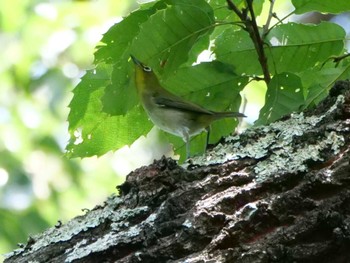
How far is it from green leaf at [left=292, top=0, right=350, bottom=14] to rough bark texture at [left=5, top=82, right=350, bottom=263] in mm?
681

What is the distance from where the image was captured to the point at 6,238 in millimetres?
5449

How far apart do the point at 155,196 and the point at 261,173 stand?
0.27 meters

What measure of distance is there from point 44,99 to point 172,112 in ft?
14.4

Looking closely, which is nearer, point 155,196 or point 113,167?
point 155,196

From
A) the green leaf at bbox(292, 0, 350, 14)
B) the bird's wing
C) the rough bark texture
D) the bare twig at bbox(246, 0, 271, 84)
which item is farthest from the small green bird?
the rough bark texture

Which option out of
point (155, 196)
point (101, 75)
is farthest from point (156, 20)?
point (155, 196)

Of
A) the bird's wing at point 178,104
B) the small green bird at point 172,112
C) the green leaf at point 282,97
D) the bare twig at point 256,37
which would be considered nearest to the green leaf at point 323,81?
the green leaf at point 282,97

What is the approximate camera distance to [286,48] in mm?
2518

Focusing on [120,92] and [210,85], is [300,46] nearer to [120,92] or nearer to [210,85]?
[210,85]

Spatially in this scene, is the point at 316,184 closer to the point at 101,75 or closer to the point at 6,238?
the point at 101,75

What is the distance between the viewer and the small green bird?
2803 mm

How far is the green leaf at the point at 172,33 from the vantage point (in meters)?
2.26


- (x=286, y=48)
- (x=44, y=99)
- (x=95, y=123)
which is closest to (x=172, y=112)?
(x=95, y=123)

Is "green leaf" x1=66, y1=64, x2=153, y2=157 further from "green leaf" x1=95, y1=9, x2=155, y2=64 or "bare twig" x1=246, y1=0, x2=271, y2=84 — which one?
"bare twig" x1=246, y1=0, x2=271, y2=84
